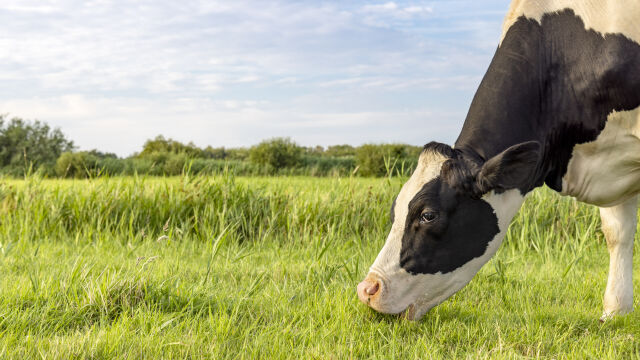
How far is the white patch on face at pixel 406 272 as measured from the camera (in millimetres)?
3445

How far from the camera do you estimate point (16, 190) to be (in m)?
8.09

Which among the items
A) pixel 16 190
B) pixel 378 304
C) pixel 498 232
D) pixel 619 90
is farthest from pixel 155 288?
pixel 16 190

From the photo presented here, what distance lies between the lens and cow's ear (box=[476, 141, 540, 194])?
3.21 metres

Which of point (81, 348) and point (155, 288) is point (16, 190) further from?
point (81, 348)

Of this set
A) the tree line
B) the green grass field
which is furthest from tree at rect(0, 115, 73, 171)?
the green grass field

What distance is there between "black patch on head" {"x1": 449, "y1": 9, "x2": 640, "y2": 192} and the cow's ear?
0.56ft

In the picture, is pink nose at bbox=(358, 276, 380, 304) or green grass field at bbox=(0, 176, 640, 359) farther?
pink nose at bbox=(358, 276, 380, 304)

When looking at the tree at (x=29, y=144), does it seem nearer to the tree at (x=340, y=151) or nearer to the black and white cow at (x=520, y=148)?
the tree at (x=340, y=151)

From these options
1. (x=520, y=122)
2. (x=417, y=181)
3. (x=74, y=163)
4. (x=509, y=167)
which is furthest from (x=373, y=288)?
(x=74, y=163)

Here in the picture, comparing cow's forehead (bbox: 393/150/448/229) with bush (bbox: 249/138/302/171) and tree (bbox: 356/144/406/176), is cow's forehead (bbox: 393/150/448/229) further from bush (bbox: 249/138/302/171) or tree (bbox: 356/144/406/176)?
bush (bbox: 249/138/302/171)

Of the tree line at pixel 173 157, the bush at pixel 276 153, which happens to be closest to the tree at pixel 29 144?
the tree line at pixel 173 157

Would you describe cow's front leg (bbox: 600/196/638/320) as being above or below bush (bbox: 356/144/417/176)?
below

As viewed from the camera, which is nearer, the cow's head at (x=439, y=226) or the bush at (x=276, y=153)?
the cow's head at (x=439, y=226)

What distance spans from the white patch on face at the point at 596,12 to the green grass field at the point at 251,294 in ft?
6.49
